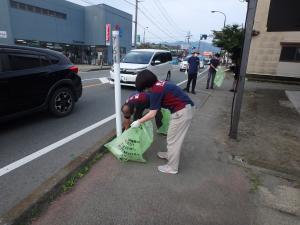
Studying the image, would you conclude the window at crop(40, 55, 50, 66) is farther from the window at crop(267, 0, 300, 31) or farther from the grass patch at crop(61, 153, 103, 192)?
the window at crop(267, 0, 300, 31)

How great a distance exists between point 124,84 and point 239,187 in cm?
698

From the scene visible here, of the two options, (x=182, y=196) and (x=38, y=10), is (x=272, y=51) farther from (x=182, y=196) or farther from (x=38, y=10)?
(x=38, y=10)

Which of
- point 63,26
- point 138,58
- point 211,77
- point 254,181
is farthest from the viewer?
point 63,26

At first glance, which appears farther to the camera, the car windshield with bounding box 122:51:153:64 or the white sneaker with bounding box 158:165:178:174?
the car windshield with bounding box 122:51:153:64

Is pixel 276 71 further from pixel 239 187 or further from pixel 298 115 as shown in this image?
pixel 239 187

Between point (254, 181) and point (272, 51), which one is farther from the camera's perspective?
point (272, 51)

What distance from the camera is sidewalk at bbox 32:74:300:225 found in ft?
7.77

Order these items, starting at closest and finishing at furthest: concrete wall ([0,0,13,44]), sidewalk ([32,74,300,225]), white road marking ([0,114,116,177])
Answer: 1. sidewalk ([32,74,300,225])
2. white road marking ([0,114,116,177])
3. concrete wall ([0,0,13,44])

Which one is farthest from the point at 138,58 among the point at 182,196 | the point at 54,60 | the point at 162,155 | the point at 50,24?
the point at 50,24

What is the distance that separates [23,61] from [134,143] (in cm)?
298

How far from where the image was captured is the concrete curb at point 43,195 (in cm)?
219

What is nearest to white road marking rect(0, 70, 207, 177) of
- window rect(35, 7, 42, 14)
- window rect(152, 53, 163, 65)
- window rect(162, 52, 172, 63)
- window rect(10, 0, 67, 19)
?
window rect(152, 53, 163, 65)

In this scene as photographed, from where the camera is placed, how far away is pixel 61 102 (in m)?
5.36

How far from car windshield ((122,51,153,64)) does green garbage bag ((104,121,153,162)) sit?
22.3ft
